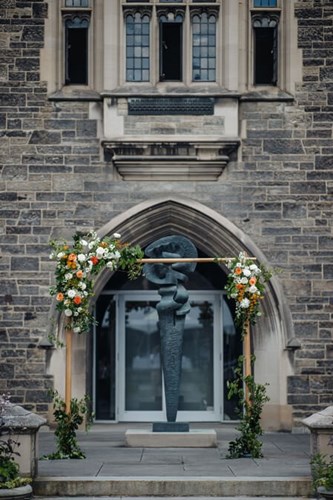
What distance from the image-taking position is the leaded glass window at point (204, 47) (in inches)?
683

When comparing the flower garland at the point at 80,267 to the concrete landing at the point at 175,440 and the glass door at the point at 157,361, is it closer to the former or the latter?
the concrete landing at the point at 175,440

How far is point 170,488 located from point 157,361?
25.4 ft

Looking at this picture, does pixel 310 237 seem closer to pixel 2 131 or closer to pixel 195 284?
pixel 195 284

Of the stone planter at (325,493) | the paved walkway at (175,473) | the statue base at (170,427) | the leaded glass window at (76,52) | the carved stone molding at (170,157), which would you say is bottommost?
the stone planter at (325,493)

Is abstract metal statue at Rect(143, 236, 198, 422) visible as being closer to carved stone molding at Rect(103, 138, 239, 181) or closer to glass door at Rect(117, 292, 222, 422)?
carved stone molding at Rect(103, 138, 239, 181)

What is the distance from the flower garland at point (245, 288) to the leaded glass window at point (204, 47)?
420cm

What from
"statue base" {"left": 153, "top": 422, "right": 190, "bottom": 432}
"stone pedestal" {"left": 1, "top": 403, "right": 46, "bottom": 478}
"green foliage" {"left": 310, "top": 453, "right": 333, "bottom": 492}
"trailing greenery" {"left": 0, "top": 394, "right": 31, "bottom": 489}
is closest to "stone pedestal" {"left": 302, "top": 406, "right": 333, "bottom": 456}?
"green foliage" {"left": 310, "top": 453, "right": 333, "bottom": 492}

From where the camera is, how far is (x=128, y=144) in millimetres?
16953

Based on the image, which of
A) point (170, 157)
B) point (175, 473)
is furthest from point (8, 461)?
point (170, 157)

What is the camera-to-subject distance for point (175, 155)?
17078 millimetres

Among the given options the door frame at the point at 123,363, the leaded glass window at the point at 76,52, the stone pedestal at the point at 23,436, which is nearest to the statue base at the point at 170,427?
the stone pedestal at the point at 23,436

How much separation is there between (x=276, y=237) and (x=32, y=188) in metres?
3.53

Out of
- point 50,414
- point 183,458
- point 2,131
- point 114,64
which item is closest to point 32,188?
point 2,131

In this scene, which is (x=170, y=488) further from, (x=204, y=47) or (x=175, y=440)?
(x=204, y=47)
